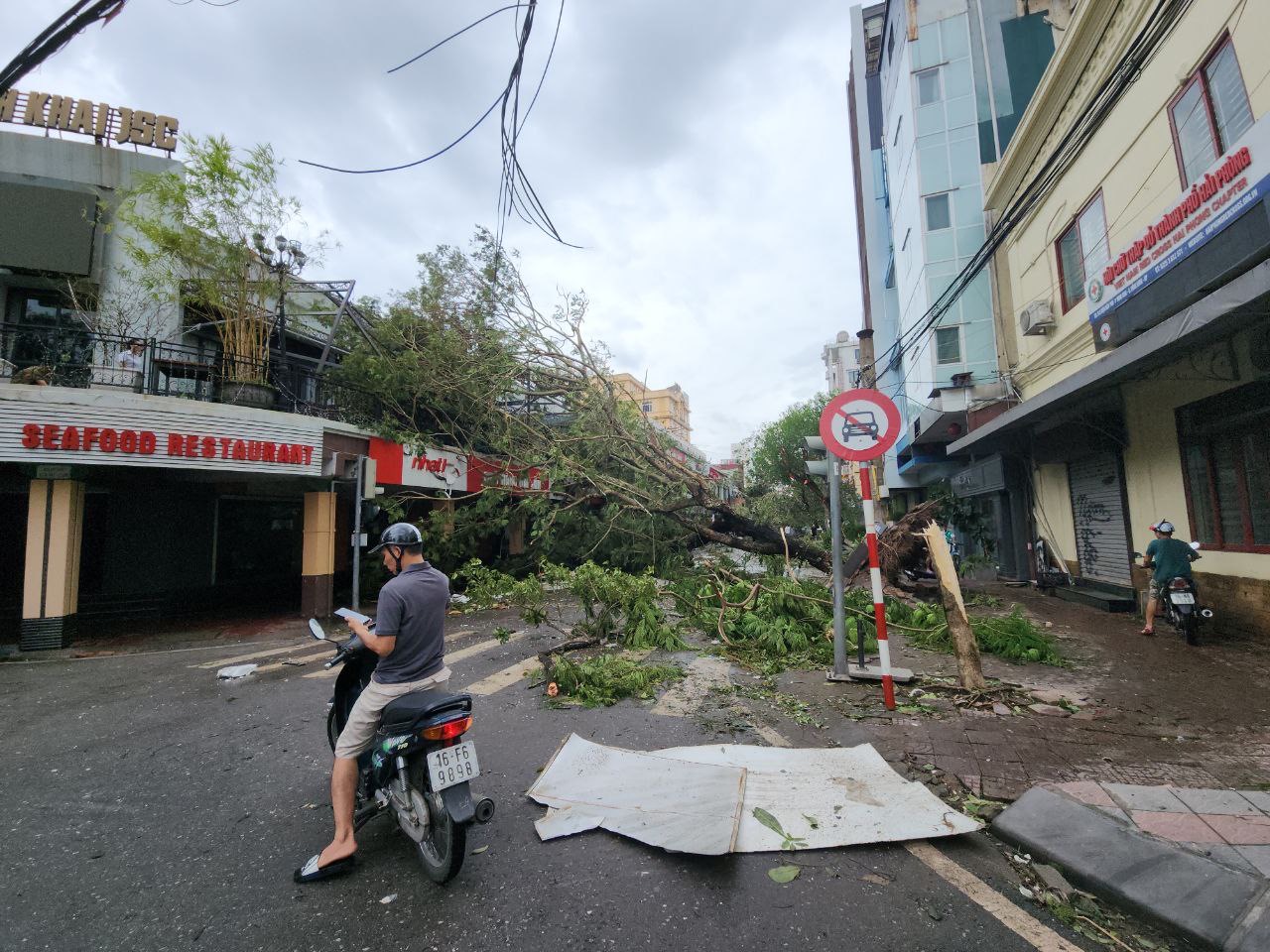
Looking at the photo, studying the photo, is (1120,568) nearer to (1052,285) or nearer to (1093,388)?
(1093,388)

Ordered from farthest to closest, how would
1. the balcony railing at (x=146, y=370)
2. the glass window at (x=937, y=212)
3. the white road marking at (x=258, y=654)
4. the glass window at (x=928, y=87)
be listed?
the glass window at (x=928, y=87) → the glass window at (x=937, y=212) → the balcony railing at (x=146, y=370) → the white road marking at (x=258, y=654)

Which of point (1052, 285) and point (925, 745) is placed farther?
point (1052, 285)

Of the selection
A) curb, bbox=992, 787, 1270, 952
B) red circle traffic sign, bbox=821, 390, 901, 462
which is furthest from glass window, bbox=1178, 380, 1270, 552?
curb, bbox=992, 787, 1270, 952

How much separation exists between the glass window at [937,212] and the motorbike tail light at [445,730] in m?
19.1

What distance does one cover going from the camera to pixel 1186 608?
6.70 m

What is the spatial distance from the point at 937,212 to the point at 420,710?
19.6 m

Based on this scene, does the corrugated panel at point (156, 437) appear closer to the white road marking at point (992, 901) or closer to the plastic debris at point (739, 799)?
the plastic debris at point (739, 799)

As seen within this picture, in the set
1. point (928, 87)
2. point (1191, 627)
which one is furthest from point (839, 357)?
point (1191, 627)

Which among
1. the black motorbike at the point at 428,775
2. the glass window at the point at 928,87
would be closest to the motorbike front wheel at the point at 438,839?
the black motorbike at the point at 428,775

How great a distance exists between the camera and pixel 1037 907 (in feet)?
7.64

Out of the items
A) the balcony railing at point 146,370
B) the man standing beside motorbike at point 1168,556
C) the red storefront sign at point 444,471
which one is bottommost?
the man standing beside motorbike at point 1168,556

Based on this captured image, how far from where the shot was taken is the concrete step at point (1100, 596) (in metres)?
8.98

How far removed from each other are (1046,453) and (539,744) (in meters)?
11.3

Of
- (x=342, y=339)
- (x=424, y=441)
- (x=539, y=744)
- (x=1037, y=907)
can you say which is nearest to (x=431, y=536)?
(x=424, y=441)
